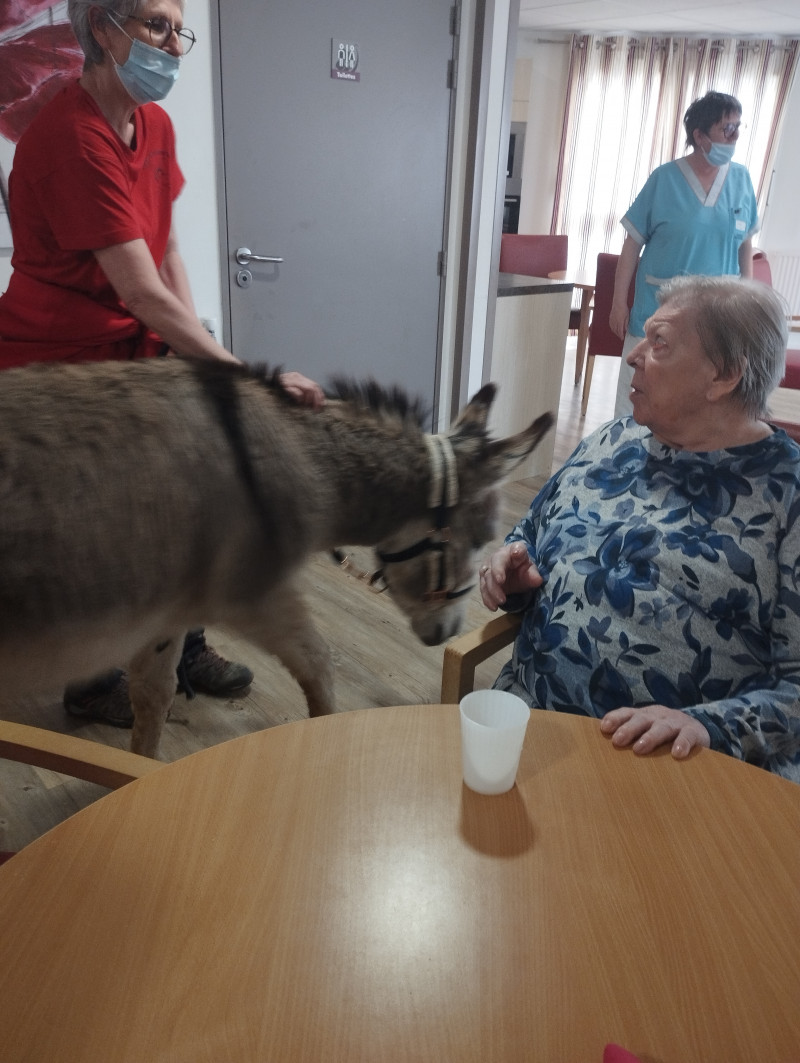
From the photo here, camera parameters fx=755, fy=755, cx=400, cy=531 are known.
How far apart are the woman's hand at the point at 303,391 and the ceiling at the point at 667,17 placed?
6.27 metres

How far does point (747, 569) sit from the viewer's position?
3.84 feet

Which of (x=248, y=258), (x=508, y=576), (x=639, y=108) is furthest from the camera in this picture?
(x=639, y=108)

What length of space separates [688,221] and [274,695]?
2.63m

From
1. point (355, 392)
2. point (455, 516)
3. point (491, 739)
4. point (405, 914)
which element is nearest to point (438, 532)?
point (455, 516)

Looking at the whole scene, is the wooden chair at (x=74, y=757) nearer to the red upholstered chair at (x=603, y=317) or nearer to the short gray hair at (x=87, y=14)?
the short gray hair at (x=87, y=14)

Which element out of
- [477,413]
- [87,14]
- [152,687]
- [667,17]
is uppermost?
[667,17]

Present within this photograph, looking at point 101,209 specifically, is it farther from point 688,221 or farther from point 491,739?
point 688,221

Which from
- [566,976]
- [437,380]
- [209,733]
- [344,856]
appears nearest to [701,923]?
[566,976]

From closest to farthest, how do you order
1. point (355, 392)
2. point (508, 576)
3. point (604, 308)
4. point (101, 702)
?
point (508, 576), point (355, 392), point (101, 702), point (604, 308)

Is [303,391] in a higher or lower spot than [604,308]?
higher

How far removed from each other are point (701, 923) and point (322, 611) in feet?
6.88

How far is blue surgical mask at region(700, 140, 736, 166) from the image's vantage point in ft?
10.6

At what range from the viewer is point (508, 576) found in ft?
4.55

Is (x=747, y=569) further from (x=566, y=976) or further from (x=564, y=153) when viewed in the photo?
(x=564, y=153)
